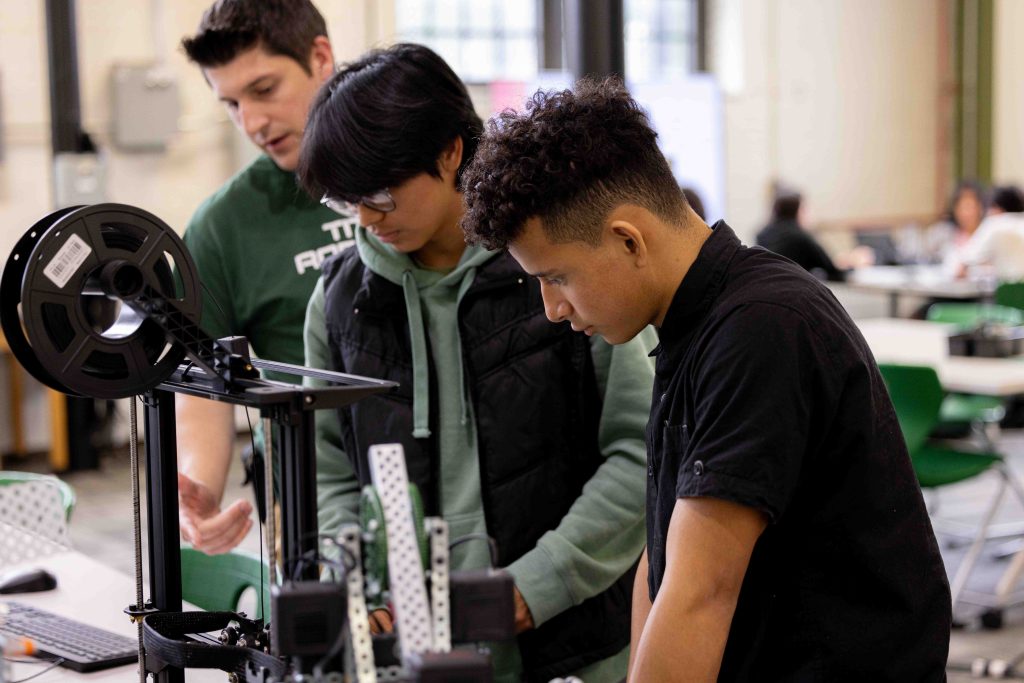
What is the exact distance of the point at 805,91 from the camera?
9453 mm

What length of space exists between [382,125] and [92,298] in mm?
464

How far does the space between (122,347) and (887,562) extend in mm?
702

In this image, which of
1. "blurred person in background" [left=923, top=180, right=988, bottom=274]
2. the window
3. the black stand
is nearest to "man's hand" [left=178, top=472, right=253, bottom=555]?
the black stand

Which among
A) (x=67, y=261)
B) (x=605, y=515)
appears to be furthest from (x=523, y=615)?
(x=67, y=261)

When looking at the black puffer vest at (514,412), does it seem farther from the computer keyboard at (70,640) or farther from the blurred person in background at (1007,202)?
the blurred person in background at (1007,202)

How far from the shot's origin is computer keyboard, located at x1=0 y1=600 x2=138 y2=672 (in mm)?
1654

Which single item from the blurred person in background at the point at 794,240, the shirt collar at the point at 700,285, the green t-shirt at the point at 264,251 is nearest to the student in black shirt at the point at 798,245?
the blurred person in background at the point at 794,240

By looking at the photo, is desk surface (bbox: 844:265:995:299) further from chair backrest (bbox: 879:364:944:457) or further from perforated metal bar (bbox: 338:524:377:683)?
perforated metal bar (bbox: 338:524:377:683)

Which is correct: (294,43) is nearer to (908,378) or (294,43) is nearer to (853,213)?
(908,378)

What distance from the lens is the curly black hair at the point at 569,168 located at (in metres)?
1.16

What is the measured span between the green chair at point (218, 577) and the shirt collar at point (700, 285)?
1019 millimetres

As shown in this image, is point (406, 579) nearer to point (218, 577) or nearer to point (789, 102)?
point (218, 577)

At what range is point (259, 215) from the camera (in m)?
1.98

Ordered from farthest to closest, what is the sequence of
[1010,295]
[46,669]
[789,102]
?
[789,102] → [1010,295] → [46,669]
